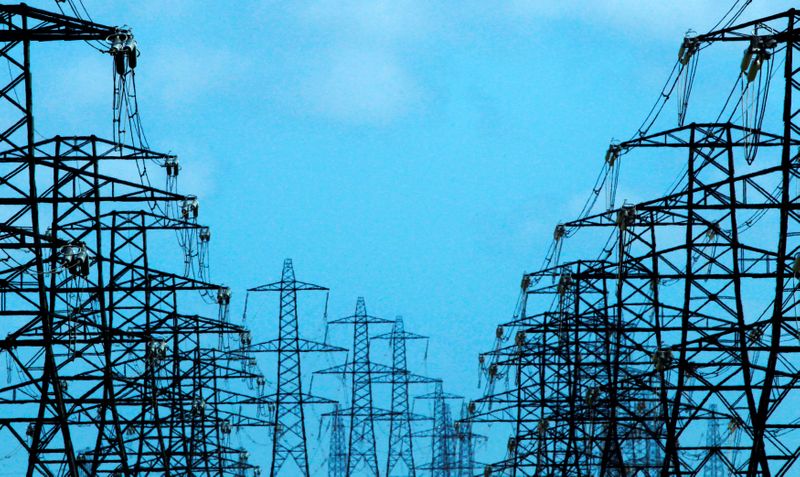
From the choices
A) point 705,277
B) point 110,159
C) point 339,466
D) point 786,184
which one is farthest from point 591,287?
point 339,466

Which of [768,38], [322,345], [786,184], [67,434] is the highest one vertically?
[322,345]

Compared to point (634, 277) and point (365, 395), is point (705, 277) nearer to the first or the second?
point (634, 277)

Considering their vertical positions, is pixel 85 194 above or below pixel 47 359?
above

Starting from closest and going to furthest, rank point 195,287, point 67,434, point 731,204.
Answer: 1. point 67,434
2. point 731,204
3. point 195,287

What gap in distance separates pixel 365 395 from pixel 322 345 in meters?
15.1

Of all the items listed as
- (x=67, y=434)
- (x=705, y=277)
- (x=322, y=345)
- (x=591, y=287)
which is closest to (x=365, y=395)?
(x=322, y=345)

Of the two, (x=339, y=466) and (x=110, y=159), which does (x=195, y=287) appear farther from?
(x=339, y=466)

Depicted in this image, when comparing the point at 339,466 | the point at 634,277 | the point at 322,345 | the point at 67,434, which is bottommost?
the point at 67,434

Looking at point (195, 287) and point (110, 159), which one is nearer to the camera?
point (110, 159)

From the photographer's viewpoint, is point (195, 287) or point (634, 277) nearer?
point (634, 277)

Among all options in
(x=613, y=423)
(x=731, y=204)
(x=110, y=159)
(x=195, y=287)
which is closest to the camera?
(x=731, y=204)

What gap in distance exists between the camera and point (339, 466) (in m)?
120

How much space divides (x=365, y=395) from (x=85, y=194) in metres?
40.8

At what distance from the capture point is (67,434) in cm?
2664
